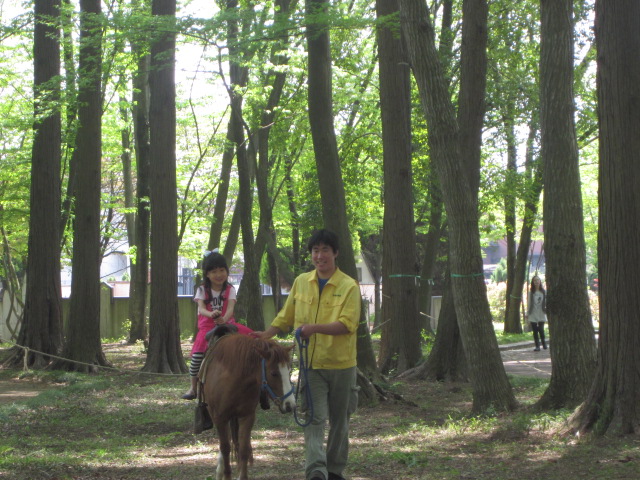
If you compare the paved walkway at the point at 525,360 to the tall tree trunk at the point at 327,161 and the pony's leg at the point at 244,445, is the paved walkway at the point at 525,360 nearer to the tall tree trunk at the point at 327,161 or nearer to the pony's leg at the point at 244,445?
the tall tree trunk at the point at 327,161

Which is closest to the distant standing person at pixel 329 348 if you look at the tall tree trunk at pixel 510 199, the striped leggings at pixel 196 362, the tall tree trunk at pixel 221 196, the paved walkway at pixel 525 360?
the striped leggings at pixel 196 362

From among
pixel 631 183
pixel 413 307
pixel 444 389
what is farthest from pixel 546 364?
pixel 631 183

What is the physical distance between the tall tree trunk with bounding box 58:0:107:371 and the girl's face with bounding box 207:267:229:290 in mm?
10897

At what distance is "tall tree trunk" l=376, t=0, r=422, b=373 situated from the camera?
15156 millimetres

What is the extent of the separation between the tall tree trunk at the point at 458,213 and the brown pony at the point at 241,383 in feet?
12.2

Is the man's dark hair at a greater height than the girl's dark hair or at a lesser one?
greater

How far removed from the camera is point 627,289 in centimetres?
766

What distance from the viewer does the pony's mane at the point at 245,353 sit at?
6512 millimetres

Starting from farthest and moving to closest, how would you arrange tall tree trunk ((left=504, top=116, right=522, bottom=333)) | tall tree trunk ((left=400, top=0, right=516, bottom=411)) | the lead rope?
tall tree trunk ((left=504, top=116, right=522, bottom=333)) < tall tree trunk ((left=400, top=0, right=516, bottom=411)) < the lead rope

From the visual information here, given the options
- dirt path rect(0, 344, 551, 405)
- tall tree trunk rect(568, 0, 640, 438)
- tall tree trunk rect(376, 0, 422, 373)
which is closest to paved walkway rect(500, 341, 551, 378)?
dirt path rect(0, 344, 551, 405)

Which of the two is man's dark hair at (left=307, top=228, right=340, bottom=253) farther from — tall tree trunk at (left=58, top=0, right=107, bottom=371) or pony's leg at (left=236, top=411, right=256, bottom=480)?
tall tree trunk at (left=58, top=0, right=107, bottom=371)

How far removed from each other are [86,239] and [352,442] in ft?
35.4

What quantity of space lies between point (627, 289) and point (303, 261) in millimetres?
30202

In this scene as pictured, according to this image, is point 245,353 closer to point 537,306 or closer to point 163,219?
point 163,219
